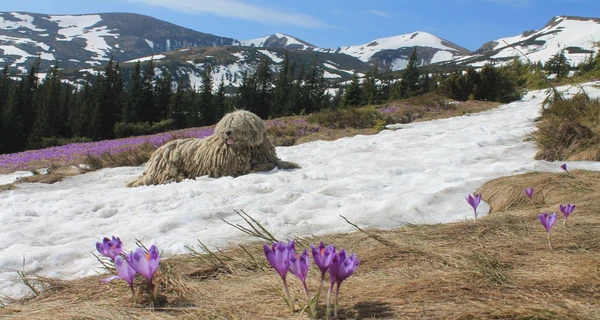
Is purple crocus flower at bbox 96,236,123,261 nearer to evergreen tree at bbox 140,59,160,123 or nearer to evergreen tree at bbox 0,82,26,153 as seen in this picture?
evergreen tree at bbox 0,82,26,153

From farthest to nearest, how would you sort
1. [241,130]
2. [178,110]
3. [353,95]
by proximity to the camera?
[178,110], [353,95], [241,130]

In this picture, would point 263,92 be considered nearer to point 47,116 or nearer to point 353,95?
point 353,95

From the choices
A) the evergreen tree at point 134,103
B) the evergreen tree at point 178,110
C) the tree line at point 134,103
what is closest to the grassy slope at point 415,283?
the tree line at point 134,103

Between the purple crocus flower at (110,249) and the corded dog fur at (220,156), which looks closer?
the purple crocus flower at (110,249)

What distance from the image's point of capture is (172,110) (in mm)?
60062

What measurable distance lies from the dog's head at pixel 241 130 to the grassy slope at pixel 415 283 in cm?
402

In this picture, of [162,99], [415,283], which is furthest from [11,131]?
[415,283]

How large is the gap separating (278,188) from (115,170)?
15.6 feet

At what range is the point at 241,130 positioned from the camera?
701 centimetres

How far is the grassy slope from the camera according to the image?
1690 millimetres

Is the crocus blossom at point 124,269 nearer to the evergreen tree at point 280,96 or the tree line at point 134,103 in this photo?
the tree line at point 134,103

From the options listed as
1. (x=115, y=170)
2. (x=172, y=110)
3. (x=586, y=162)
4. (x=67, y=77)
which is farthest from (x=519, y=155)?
(x=67, y=77)

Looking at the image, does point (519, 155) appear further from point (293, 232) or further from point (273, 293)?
point (273, 293)

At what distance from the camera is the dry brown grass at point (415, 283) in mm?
1689
